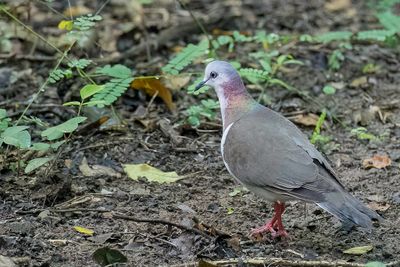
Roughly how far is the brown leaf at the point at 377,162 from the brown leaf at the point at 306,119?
756 mm

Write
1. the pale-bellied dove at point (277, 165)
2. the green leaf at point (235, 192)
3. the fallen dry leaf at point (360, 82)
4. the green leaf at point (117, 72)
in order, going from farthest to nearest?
the fallen dry leaf at point (360, 82), the green leaf at point (117, 72), the green leaf at point (235, 192), the pale-bellied dove at point (277, 165)

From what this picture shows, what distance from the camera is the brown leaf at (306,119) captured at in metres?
6.41

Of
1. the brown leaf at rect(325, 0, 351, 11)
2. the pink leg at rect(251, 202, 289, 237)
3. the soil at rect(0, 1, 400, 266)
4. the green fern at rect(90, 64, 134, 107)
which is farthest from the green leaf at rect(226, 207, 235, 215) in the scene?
the brown leaf at rect(325, 0, 351, 11)

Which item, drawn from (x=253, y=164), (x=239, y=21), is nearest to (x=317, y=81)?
(x=239, y=21)

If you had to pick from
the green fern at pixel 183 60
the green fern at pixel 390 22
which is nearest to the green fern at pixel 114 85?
the green fern at pixel 183 60

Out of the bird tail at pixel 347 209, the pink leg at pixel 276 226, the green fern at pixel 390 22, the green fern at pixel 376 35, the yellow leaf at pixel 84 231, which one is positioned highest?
the bird tail at pixel 347 209

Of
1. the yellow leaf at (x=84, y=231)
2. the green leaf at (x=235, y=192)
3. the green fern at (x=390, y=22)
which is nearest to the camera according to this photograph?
the yellow leaf at (x=84, y=231)

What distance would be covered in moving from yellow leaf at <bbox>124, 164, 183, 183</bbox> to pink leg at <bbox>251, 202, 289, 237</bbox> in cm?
95

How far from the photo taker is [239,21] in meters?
8.60

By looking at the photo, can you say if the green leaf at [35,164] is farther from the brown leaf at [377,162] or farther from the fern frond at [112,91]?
the brown leaf at [377,162]

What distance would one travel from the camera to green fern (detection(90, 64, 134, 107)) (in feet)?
17.4

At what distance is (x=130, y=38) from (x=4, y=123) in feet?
11.2

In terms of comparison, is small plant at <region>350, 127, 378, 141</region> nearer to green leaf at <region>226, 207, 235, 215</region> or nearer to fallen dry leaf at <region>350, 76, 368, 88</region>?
fallen dry leaf at <region>350, 76, 368, 88</region>

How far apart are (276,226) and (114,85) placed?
5.06 feet
